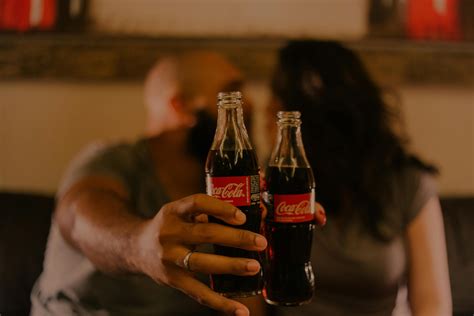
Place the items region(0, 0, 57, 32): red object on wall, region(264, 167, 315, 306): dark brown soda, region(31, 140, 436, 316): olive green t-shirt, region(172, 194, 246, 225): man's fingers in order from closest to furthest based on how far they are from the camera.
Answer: region(172, 194, 246, 225): man's fingers, region(264, 167, 315, 306): dark brown soda, region(31, 140, 436, 316): olive green t-shirt, region(0, 0, 57, 32): red object on wall

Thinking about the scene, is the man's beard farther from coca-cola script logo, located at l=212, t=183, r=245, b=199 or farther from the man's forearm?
coca-cola script logo, located at l=212, t=183, r=245, b=199

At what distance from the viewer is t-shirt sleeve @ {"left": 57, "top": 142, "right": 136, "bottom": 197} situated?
92 cm

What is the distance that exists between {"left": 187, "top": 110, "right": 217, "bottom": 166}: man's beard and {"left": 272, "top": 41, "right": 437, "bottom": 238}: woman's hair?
164 millimetres

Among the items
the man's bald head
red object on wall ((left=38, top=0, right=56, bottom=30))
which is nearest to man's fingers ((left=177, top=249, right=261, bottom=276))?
the man's bald head

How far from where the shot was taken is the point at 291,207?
0.65 metres

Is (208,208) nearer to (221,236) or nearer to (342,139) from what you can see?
(221,236)

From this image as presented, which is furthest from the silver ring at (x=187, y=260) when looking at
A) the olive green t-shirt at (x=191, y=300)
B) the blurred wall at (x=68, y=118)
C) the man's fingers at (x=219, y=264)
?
the blurred wall at (x=68, y=118)

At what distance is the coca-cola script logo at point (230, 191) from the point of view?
0.60 metres

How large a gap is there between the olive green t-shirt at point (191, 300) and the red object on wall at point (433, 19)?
0.48 m

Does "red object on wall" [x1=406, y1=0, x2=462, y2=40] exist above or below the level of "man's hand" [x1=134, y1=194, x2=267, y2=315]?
above

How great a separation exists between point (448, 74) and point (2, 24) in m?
1.19

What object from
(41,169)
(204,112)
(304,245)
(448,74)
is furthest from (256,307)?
(448,74)

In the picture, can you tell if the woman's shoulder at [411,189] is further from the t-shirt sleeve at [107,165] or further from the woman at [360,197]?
the t-shirt sleeve at [107,165]

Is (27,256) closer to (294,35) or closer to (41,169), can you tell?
(41,169)
